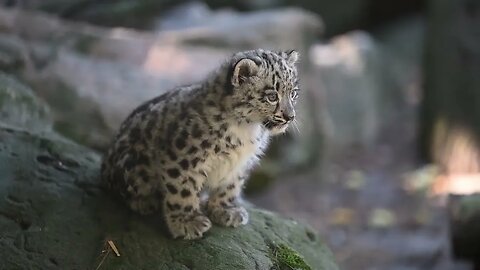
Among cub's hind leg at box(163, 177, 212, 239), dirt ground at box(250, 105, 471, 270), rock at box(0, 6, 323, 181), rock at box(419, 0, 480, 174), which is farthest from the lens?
rock at box(419, 0, 480, 174)

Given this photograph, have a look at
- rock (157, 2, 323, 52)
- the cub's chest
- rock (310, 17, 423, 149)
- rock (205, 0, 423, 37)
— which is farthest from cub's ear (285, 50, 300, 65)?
rock (205, 0, 423, 37)

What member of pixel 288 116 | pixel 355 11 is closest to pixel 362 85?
pixel 355 11

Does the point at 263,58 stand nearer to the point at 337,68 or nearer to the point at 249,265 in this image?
the point at 249,265

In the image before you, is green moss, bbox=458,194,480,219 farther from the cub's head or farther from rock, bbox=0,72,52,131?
rock, bbox=0,72,52,131

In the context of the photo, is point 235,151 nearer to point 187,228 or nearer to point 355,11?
point 187,228

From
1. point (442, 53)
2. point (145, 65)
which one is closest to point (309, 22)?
point (442, 53)

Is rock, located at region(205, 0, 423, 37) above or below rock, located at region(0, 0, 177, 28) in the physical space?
above
